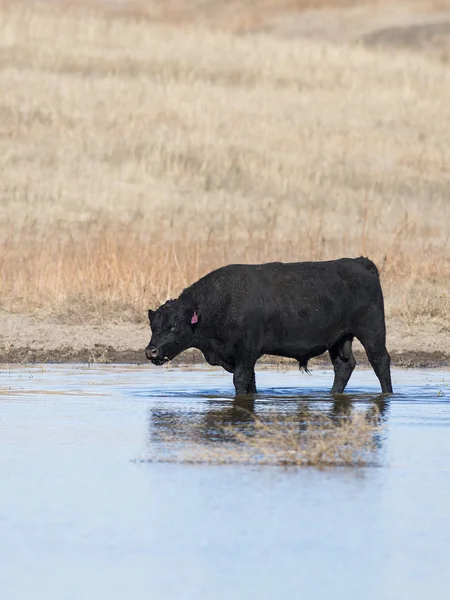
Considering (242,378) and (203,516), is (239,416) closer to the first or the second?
(242,378)

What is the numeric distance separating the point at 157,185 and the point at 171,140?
5708 mm

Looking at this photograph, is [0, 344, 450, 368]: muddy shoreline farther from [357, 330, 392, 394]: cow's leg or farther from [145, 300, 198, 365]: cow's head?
[145, 300, 198, 365]: cow's head

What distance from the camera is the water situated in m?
6.22

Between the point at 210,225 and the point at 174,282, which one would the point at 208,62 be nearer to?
the point at 210,225

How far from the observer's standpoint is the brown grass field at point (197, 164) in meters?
20.0

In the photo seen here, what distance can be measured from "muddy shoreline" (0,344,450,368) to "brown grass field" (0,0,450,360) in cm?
46

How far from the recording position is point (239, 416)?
1125cm

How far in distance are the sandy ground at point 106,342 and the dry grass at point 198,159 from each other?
1.86ft

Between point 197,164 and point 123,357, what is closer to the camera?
point 123,357

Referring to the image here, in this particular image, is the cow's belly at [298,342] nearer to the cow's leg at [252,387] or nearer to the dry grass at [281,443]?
the cow's leg at [252,387]

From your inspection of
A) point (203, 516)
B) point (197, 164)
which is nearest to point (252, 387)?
point (203, 516)

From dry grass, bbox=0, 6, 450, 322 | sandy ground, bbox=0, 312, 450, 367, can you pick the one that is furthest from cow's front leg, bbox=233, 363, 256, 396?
dry grass, bbox=0, 6, 450, 322

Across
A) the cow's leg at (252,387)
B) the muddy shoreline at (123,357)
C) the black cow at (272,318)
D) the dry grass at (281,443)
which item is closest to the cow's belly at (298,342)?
the black cow at (272,318)

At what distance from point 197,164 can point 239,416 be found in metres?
34.4
